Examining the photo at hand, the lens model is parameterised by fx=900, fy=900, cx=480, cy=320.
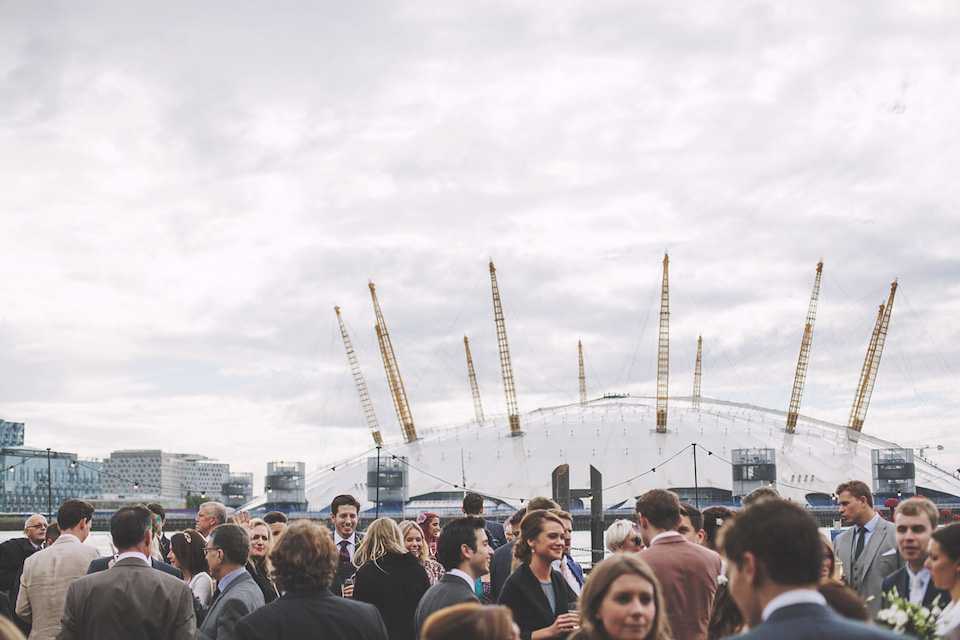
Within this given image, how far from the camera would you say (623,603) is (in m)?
5.32

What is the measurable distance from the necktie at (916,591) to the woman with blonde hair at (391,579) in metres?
4.52

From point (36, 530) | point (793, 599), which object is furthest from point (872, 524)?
point (36, 530)

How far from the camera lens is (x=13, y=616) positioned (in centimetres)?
980

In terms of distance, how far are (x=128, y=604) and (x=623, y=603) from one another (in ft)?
14.3

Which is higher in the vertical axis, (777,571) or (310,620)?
(777,571)

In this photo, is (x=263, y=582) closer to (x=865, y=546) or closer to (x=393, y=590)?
(x=393, y=590)

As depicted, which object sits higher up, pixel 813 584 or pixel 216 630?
pixel 813 584

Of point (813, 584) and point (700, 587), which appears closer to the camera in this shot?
point (813, 584)

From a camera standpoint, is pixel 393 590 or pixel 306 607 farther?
pixel 393 590

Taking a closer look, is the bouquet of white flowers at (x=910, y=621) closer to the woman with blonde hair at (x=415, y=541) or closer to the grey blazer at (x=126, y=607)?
the grey blazer at (x=126, y=607)

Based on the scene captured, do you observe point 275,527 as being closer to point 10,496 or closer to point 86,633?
point 86,633

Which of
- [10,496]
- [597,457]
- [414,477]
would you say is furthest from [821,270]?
[10,496]

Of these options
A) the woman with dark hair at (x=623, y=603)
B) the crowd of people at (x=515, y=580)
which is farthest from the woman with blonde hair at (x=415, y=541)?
the woman with dark hair at (x=623, y=603)

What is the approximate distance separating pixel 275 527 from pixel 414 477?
9336cm
